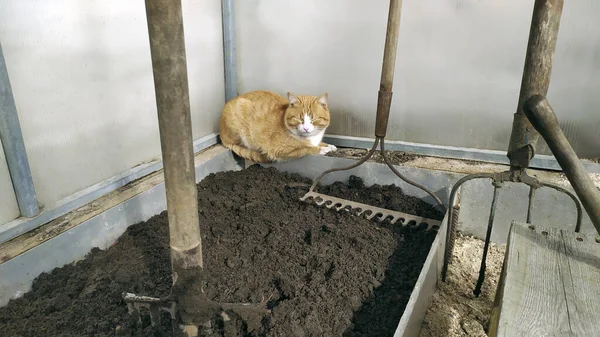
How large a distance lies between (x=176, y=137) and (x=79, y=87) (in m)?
1.30

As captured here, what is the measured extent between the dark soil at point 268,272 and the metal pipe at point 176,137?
0.32 m

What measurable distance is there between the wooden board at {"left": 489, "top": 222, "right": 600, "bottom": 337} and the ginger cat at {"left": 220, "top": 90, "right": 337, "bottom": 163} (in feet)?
5.55

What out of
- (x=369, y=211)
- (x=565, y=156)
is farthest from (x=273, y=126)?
(x=565, y=156)

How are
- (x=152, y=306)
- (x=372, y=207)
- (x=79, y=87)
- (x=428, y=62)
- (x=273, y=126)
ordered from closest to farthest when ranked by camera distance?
(x=152, y=306)
(x=79, y=87)
(x=372, y=207)
(x=428, y=62)
(x=273, y=126)

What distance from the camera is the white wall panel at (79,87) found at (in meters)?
1.82

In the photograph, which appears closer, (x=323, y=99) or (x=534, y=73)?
(x=534, y=73)

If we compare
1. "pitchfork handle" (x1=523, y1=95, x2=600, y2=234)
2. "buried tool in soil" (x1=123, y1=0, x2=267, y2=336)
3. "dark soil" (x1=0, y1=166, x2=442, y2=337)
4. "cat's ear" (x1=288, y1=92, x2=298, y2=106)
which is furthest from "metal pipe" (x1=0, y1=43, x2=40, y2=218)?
"pitchfork handle" (x1=523, y1=95, x2=600, y2=234)

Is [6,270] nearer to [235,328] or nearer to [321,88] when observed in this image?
[235,328]

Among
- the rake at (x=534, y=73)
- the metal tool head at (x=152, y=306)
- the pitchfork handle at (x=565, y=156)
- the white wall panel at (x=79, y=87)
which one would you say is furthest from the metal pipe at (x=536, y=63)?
the white wall panel at (x=79, y=87)

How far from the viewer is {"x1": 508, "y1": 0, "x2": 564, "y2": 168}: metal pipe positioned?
4.66ft

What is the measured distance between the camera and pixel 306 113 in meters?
2.85

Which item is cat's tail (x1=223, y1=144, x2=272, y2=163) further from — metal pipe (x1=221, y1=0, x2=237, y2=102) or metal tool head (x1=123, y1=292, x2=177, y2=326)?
metal tool head (x1=123, y1=292, x2=177, y2=326)

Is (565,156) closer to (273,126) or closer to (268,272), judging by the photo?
(268,272)

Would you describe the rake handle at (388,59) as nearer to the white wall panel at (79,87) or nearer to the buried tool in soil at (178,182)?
the buried tool in soil at (178,182)
